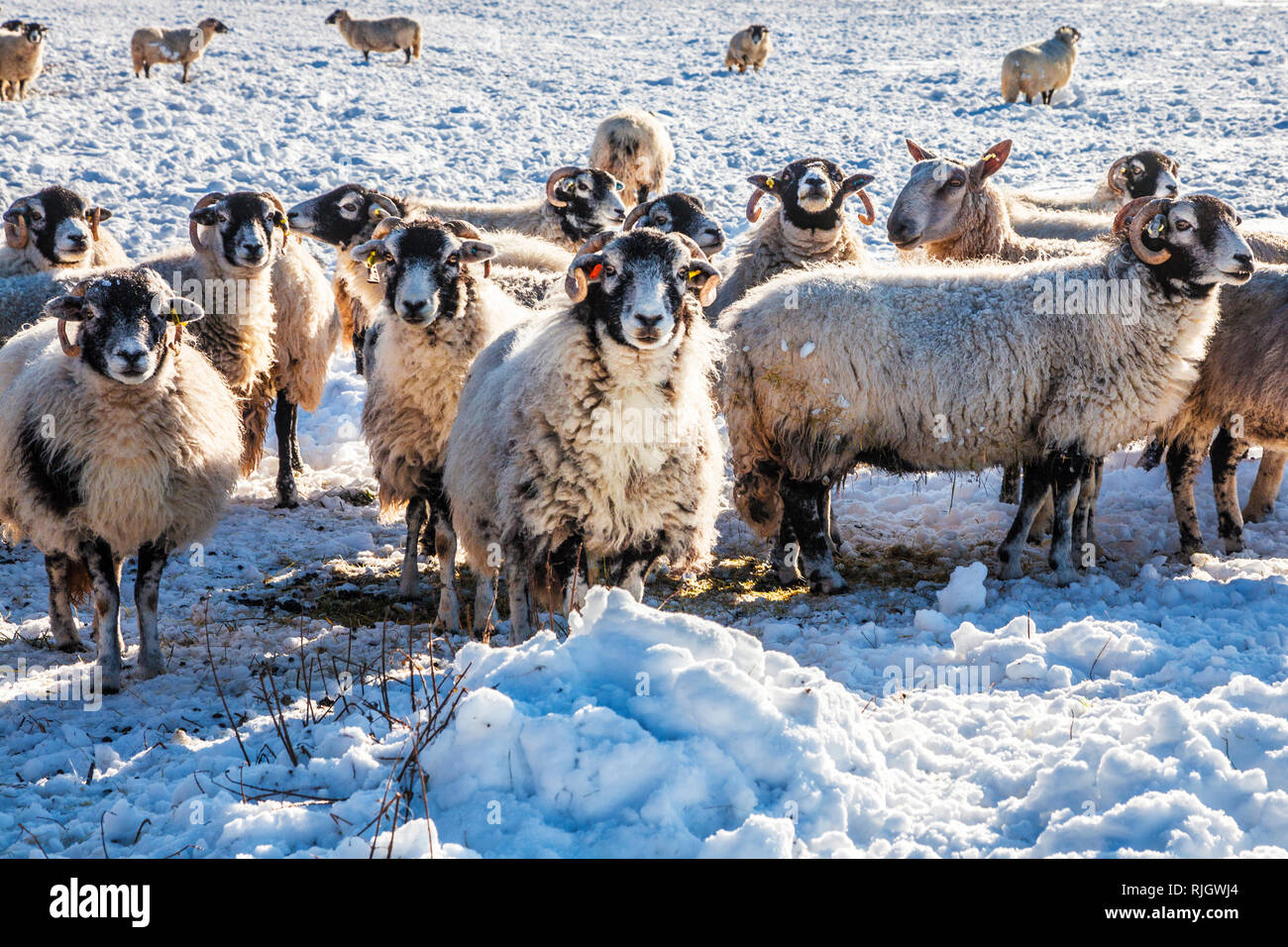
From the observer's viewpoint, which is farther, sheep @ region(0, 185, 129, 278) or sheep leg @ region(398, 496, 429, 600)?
sheep @ region(0, 185, 129, 278)

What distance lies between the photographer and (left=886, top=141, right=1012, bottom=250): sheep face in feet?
29.1

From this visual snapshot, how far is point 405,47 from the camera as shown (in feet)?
90.1

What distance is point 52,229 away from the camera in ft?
30.2

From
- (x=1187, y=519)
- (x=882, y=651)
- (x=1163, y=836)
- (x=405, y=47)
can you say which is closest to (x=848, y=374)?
(x=882, y=651)

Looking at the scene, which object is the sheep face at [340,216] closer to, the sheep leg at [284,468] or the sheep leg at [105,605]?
the sheep leg at [284,468]

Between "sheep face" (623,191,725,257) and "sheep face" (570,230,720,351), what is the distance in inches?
152

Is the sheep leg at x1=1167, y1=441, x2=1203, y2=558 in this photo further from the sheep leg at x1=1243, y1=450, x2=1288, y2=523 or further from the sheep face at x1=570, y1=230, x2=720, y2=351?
the sheep face at x1=570, y1=230, x2=720, y2=351

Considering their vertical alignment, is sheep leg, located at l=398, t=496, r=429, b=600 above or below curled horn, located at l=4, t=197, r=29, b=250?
below

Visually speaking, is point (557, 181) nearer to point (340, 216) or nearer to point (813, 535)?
point (340, 216)

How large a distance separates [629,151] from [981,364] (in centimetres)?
843

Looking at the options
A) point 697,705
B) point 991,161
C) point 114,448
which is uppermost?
point 991,161

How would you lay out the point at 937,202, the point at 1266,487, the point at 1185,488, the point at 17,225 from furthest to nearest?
the point at 17,225
the point at 937,202
the point at 1266,487
the point at 1185,488

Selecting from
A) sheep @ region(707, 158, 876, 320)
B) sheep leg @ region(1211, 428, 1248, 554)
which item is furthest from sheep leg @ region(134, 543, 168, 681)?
sheep leg @ region(1211, 428, 1248, 554)

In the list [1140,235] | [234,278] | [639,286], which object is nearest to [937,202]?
[1140,235]
